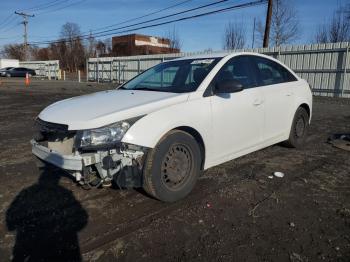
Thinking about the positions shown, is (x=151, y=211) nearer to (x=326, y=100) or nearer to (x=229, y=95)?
(x=229, y=95)

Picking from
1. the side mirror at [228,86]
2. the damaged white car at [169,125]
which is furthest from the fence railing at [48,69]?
the side mirror at [228,86]

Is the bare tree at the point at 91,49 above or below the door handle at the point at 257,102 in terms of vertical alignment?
above

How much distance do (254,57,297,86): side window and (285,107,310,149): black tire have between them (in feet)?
2.09

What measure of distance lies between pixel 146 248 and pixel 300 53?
17935 millimetres

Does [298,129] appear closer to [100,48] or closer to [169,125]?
[169,125]

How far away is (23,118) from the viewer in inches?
384

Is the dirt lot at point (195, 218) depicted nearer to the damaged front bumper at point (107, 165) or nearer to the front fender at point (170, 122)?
the damaged front bumper at point (107, 165)

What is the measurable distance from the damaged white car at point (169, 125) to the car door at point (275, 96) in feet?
0.06

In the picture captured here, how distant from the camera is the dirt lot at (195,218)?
109 inches

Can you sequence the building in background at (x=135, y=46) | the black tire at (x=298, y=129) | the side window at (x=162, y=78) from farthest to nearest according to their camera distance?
the building in background at (x=135, y=46), the black tire at (x=298, y=129), the side window at (x=162, y=78)

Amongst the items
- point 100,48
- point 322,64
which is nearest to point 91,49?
point 100,48

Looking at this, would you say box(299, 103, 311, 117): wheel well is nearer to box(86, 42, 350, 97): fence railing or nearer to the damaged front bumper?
the damaged front bumper

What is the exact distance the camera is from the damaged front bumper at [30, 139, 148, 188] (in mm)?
3176

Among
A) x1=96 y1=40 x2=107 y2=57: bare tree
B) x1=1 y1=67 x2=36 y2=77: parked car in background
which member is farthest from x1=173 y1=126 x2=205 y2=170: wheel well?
x1=96 y1=40 x2=107 y2=57: bare tree
